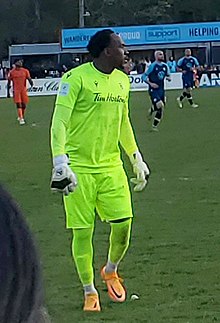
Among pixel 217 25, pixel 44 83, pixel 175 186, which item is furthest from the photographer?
pixel 217 25

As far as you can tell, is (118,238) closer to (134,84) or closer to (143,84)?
(143,84)

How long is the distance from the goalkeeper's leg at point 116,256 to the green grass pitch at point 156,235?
0.08 m

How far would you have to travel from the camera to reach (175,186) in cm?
1339

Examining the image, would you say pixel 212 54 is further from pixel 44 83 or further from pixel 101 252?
pixel 101 252

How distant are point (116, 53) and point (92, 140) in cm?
61

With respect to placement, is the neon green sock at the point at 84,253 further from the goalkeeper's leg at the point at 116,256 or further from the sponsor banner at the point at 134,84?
the sponsor banner at the point at 134,84

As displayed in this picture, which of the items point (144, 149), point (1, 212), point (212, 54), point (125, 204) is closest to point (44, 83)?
point (212, 54)

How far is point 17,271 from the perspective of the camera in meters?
1.61

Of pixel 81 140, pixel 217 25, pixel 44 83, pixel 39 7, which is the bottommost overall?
pixel 81 140

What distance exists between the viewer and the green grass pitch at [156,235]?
7.22 m

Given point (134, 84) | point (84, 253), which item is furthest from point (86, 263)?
point (134, 84)

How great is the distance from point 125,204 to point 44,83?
128ft

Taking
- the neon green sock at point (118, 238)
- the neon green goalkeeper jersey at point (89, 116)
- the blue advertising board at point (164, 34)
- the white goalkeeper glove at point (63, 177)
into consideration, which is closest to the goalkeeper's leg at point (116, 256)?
→ the neon green sock at point (118, 238)

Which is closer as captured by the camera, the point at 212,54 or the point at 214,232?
the point at 214,232
